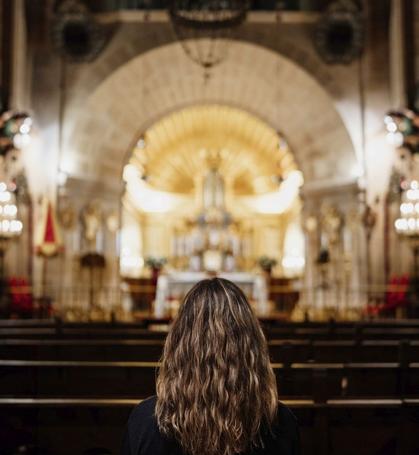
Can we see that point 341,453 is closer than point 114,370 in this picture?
Yes

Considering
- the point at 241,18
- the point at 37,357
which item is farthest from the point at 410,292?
the point at 37,357

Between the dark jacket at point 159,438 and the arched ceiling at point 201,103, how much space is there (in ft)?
53.9

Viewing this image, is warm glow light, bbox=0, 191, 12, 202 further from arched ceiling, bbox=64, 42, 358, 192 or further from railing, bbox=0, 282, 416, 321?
arched ceiling, bbox=64, 42, 358, 192

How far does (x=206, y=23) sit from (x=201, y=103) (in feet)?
24.0

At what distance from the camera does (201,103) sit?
20641mm

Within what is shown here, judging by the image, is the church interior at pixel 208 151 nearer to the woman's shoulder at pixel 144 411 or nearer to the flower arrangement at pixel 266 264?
the flower arrangement at pixel 266 264

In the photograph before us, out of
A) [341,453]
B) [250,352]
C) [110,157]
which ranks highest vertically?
[110,157]

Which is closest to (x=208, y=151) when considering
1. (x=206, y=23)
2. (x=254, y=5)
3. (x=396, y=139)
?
(x=254, y=5)

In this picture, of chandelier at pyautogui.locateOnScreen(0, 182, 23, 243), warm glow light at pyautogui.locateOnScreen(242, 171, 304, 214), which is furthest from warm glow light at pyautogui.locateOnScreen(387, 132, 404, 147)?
chandelier at pyautogui.locateOnScreen(0, 182, 23, 243)

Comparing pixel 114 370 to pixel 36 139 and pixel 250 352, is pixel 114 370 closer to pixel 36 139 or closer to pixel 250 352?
pixel 250 352

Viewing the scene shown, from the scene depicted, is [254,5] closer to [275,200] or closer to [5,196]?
[275,200]

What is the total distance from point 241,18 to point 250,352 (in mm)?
12336

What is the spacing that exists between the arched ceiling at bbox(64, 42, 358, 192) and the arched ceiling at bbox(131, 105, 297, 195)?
2972 millimetres

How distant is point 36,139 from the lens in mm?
17469
